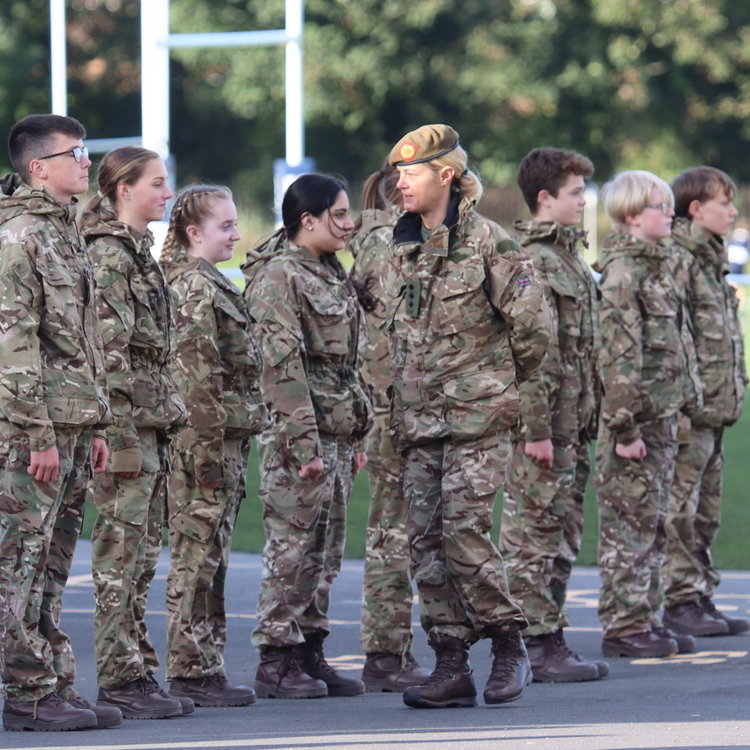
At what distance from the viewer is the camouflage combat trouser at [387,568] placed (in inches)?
294

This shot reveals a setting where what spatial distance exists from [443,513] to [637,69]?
44.1 meters

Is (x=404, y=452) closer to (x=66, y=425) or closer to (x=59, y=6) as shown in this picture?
(x=66, y=425)

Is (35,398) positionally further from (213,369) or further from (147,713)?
(147,713)

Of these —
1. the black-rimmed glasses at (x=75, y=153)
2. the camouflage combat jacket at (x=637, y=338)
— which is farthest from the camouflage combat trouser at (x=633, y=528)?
the black-rimmed glasses at (x=75, y=153)

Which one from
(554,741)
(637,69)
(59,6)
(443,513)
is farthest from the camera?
(637,69)

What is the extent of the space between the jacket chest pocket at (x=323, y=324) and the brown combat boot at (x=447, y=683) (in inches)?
48.9

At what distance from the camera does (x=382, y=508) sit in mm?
7551

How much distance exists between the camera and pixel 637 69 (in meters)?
49.3

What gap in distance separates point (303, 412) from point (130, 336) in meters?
0.88

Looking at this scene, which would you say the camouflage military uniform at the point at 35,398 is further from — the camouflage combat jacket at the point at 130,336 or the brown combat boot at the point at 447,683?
the brown combat boot at the point at 447,683

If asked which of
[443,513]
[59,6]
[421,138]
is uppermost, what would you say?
[59,6]

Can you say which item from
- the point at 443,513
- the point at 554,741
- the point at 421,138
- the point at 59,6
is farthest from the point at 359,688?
the point at 59,6

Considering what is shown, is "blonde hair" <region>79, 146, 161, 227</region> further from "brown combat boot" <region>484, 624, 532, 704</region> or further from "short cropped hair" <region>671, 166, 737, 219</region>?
"short cropped hair" <region>671, 166, 737, 219</region>

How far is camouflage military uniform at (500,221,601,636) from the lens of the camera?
24.9 ft
